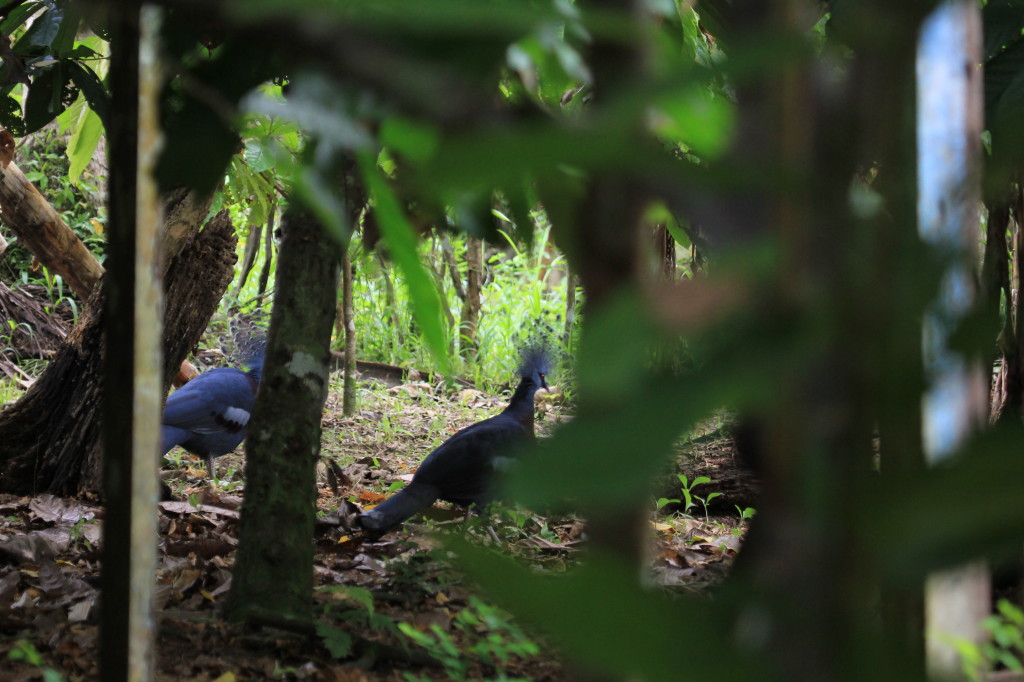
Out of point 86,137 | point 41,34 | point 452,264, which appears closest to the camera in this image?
point 41,34

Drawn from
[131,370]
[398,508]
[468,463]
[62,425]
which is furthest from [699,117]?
[62,425]

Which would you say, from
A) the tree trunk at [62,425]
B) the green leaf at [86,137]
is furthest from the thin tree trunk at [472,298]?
the green leaf at [86,137]

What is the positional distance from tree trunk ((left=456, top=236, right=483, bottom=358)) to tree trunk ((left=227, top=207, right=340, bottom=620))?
4.25 metres

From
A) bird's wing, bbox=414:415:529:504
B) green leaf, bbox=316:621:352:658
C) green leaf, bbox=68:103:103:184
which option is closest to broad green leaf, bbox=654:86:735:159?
green leaf, bbox=316:621:352:658

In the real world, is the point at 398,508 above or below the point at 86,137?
below

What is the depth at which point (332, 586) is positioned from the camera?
5.58 feet

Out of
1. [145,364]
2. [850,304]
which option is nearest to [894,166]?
[850,304]

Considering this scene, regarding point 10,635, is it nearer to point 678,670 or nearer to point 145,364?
point 145,364

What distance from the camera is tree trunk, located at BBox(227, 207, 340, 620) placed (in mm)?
1395

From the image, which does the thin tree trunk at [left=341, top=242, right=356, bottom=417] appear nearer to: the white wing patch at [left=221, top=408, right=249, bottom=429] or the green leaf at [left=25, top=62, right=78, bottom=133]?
the white wing patch at [left=221, top=408, right=249, bottom=429]

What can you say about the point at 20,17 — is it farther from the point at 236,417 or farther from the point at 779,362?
the point at 236,417

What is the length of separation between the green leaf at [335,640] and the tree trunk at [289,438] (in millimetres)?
55

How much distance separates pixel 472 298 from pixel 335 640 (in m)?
4.71

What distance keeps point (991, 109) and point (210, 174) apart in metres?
1.06
